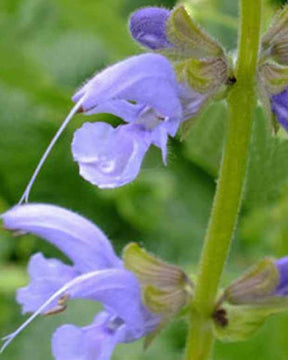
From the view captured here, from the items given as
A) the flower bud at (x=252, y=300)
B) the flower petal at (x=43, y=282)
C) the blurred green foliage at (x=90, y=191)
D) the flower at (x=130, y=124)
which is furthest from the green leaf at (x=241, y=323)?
the blurred green foliage at (x=90, y=191)

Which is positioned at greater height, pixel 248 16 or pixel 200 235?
pixel 248 16

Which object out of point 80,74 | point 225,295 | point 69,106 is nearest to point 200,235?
point 69,106

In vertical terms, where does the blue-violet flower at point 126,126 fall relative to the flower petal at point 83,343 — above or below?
above

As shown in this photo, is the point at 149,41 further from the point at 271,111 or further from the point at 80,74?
the point at 80,74

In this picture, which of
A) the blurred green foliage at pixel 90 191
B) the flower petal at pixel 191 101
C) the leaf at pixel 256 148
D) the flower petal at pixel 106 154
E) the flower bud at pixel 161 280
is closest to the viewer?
the flower petal at pixel 106 154

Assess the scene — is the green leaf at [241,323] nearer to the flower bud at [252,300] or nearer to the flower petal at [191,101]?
the flower bud at [252,300]

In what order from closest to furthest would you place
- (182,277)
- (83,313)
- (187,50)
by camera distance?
(187,50), (182,277), (83,313)
